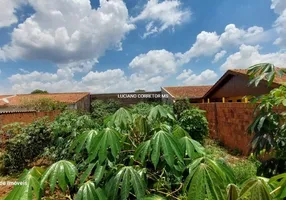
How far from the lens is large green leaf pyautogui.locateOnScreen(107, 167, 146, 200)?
5.70 feet

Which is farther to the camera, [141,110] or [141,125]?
[141,110]

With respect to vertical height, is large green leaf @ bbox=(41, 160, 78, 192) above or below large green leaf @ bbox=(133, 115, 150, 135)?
below

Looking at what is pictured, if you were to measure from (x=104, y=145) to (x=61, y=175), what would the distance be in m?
0.34

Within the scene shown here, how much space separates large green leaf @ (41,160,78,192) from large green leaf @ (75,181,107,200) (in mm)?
95

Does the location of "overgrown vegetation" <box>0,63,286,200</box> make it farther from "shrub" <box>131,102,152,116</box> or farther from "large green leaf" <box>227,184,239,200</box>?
"shrub" <box>131,102,152,116</box>

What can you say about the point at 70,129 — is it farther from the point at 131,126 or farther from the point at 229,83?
the point at 229,83

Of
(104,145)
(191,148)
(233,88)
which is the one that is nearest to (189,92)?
(233,88)

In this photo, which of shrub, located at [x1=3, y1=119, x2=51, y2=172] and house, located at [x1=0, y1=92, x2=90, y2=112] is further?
house, located at [x1=0, y1=92, x2=90, y2=112]

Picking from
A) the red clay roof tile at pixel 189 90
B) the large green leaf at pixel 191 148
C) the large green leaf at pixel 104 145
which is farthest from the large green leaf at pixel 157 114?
the red clay roof tile at pixel 189 90

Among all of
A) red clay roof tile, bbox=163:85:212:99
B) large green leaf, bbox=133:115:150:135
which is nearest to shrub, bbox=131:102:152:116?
large green leaf, bbox=133:115:150:135

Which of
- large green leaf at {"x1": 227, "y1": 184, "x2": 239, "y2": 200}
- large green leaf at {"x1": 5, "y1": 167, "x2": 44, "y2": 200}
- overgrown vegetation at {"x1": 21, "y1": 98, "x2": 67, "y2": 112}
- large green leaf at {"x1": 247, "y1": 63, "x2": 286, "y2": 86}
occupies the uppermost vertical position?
large green leaf at {"x1": 247, "y1": 63, "x2": 286, "y2": 86}

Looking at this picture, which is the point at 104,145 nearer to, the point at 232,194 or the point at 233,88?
A: the point at 232,194

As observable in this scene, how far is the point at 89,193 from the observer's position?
1.73 metres

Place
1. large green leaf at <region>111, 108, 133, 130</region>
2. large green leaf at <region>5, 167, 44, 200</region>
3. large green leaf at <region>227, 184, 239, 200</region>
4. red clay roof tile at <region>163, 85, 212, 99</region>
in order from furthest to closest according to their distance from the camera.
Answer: red clay roof tile at <region>163, 85, 212, 99</region> → large green leaf at <region>111, 108, 133, 130</region> → large green leaf at <region>5, 167, 44, 200</region> → large green leaf at <region>227, 184, 239, 200</region>
